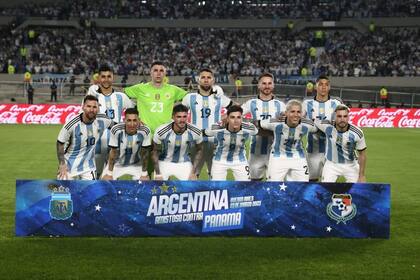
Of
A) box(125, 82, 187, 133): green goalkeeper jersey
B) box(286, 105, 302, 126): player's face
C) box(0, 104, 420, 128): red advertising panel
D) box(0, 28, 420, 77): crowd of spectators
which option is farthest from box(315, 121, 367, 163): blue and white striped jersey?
box(0, 28, 420, 77): crowd of spectators

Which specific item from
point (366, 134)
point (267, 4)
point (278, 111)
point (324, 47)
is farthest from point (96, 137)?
point (267, 4)

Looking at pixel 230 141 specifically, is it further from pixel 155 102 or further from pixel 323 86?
pixel 323 86

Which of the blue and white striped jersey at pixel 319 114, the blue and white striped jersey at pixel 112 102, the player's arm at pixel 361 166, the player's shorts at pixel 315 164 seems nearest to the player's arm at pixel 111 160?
the blue and white striped jersey at pixel 112 102

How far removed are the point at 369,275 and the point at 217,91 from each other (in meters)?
4.33

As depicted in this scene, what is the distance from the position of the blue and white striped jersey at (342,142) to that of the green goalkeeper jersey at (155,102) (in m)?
2.32

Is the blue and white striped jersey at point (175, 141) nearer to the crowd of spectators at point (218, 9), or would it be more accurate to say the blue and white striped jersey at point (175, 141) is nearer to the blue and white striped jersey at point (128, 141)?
the blue and white striped jersey at point (128, 141)

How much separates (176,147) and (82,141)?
1.36 meters

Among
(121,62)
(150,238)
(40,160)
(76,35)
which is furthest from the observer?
(76,35)

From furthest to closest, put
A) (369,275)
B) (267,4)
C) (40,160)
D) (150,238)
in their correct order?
1. (267,4)
2. (40,160)
3. (150,238)
4. (369,275)

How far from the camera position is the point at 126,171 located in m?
9.16

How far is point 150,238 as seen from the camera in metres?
7.83

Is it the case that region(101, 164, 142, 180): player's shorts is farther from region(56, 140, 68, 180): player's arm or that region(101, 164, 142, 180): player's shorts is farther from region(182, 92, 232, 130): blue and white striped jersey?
region(182, 92, 232, 130): blue and white striped jersey

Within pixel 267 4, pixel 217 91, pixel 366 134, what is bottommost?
pixel 366 134

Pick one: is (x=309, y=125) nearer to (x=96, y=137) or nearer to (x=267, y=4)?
(x=96, y=137)
